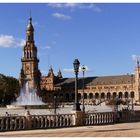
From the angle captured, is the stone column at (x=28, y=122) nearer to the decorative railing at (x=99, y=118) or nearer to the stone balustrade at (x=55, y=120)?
the stone balustrade at (x=55, y=120)

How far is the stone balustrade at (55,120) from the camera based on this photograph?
22703 mm

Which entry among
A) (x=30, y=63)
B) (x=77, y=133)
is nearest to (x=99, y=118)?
(x=77, y=133)

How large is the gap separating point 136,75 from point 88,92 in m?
24.1

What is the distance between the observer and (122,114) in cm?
3117

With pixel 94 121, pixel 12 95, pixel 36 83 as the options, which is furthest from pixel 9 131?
pixel 36 83

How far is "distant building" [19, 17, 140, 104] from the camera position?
500ft

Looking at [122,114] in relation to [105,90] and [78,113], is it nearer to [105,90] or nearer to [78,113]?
[78,113]

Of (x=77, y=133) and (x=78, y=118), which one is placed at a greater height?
(x=78, y=118)

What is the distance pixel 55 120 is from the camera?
25.1 m

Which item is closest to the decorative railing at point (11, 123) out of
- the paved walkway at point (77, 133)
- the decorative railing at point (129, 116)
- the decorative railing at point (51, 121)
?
the decorative railing at point (51, 121)

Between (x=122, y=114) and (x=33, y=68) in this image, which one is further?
(x=33, y=68)

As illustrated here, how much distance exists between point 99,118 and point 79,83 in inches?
5695

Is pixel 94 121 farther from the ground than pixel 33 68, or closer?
closer

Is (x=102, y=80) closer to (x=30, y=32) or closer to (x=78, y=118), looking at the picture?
(x=30, y=32)
